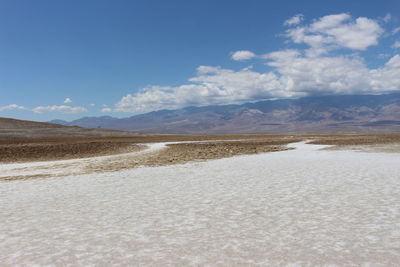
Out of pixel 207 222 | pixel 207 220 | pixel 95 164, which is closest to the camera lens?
pixel 207 222

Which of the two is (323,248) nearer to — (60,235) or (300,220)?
(300,220)

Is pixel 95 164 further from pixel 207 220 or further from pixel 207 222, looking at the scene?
pixel 207 222

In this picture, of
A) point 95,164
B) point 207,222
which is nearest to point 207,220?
point 207,222

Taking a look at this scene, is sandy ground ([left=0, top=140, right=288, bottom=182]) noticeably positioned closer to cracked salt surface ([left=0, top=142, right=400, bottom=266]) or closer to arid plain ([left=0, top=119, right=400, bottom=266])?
arid plain ([left=0, top=119, right=400, bottom=266])

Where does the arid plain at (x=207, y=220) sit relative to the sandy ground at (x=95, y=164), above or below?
below

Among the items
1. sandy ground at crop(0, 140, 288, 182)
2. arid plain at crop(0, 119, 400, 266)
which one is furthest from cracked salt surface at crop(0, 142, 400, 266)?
sandy ground at crop(0, 140, 288, 182)

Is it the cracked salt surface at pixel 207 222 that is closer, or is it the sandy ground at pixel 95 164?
the cracked salt surface at pixel 207 222

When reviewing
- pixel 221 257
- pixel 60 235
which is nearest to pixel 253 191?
pixel 221 257

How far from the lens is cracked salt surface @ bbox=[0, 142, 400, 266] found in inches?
233

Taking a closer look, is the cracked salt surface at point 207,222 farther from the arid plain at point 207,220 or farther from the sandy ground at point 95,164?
the sandy ground at point 95,164

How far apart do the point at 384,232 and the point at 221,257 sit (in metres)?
3.96

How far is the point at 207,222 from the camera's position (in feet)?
26.4

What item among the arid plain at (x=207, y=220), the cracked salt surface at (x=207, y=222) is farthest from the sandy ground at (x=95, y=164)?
the cracked salt surface at (x=207, y=222)

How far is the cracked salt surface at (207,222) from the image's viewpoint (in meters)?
5.92
